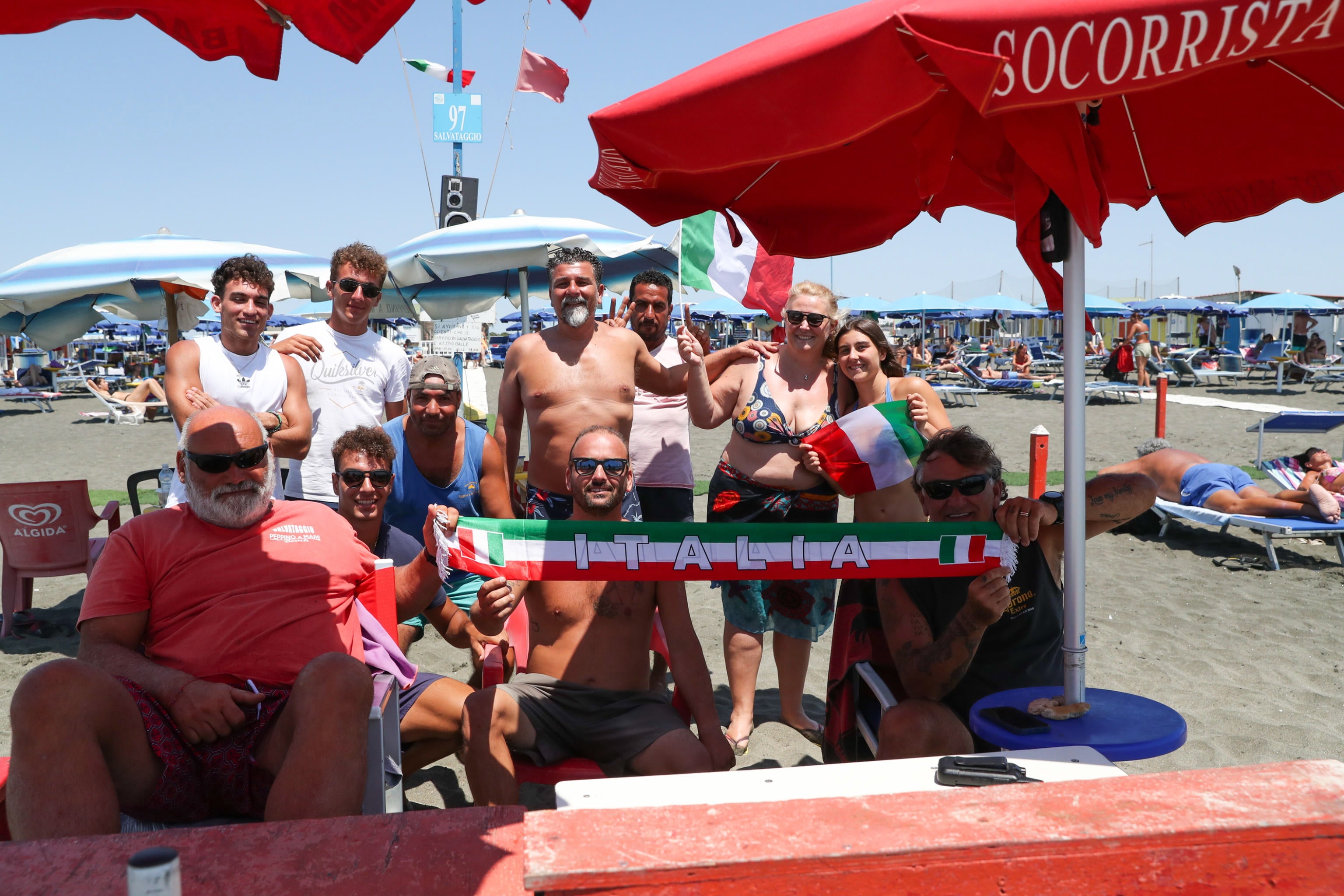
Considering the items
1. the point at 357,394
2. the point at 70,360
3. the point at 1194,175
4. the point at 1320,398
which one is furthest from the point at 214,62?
the point at 70,360

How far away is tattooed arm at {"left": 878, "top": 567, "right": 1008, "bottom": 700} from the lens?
2584mm

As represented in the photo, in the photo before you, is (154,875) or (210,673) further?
(210,673)

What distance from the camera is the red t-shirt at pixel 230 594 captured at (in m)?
2.56

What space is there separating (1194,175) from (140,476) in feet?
19.8

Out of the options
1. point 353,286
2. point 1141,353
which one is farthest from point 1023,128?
point 1141,353

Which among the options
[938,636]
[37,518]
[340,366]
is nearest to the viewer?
[938,636]

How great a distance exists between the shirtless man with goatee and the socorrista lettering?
2330 millimetres

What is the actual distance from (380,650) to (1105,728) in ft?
7.11

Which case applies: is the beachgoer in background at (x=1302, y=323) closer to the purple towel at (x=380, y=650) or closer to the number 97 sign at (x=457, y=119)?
the number 97 sign at (x=457, y=119)

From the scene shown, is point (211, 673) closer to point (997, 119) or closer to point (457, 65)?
point (997, 119)

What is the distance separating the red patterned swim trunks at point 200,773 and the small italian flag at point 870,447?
7.85ft

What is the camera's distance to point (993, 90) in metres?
1.89

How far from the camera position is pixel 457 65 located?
1227 cm

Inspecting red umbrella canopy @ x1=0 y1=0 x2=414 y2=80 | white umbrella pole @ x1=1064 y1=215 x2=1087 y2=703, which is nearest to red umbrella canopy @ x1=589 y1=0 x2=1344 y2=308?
white umbrella pole @ x1=1064 y1=215 x2=1087 y2=703
